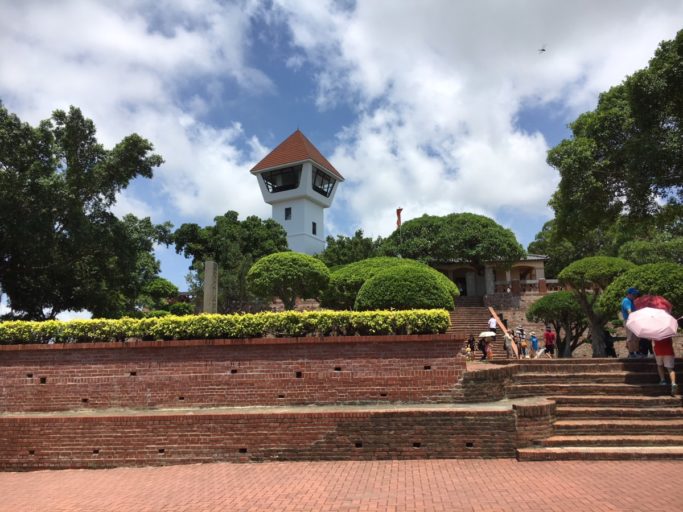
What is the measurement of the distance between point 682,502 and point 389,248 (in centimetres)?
2870

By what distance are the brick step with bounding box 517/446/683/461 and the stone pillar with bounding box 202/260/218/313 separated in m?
7.33

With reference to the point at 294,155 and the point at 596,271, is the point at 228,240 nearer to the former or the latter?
the point at 294,155

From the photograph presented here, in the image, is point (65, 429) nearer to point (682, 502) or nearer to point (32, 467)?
point (32, 467)

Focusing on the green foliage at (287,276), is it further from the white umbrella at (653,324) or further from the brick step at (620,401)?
the white umbrella at (653,324)

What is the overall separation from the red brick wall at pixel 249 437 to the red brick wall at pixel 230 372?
2.42ft

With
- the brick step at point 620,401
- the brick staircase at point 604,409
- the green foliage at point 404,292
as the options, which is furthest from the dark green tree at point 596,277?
the brick step at point 620,401

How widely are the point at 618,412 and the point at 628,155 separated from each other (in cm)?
672

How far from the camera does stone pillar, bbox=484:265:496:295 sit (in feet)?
105

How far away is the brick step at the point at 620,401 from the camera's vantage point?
7992mm

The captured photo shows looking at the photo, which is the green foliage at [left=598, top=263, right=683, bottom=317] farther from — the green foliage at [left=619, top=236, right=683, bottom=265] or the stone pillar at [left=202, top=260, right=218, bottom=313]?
the green foliage at [left=619, top=236, right=683, bottom=265]

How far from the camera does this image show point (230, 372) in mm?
8812

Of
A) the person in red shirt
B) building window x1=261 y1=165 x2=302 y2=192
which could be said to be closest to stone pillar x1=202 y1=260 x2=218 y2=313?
the person in red shirt

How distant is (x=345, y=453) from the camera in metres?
7.46

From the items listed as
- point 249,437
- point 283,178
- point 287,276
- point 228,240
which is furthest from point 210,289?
point 283,178
